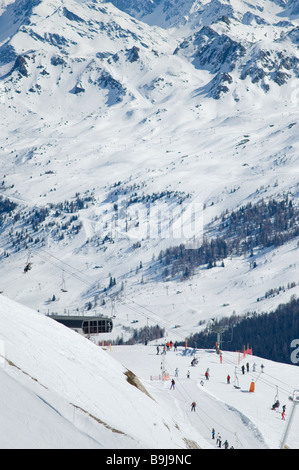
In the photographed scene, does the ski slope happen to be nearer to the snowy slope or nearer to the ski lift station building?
the snowy slope

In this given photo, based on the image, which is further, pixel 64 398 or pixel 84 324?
pixel 84 324

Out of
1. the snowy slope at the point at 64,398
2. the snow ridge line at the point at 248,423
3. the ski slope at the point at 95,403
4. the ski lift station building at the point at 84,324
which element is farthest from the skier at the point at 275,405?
the ski lift station building at the point at 84,324

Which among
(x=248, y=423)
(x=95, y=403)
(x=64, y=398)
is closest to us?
(x=64, y=398)

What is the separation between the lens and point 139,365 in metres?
67.3

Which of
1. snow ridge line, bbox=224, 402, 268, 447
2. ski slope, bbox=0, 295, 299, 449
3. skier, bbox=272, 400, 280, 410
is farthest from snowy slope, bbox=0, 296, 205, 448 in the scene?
skier, bbox=272, 400, 280, 410

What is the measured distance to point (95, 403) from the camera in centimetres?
2966

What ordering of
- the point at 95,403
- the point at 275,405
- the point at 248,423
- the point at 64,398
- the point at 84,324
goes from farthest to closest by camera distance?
1. the point at 84,324
2. the point at 275,405
3. the point at 248,423
4. the point at 95,403
5. the point at 64,398

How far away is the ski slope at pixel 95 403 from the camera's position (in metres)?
25.1

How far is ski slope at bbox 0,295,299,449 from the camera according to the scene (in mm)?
25094

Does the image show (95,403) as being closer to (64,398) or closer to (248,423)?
(64,398)

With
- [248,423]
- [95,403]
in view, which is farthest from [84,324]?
[95,403]

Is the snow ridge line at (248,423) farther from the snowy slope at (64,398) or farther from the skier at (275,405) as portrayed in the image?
the snowy slope at (64,398)

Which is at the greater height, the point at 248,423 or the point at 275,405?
the point at 248,423
